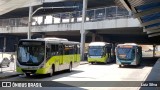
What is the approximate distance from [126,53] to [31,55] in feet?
55.6

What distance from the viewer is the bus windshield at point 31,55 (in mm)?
21312

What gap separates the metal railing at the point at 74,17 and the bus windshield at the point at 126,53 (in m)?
4.35

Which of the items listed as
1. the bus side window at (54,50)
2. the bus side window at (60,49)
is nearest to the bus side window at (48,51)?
the bus side window at (54,50)

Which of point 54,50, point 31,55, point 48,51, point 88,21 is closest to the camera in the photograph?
point 31,55

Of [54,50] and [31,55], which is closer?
[31,55]

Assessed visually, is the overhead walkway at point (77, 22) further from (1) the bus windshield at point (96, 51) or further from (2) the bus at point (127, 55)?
(1) the bus windshield at point (96, 51)

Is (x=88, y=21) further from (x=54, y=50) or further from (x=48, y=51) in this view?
(x=48, y=51)

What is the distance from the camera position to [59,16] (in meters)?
52.2

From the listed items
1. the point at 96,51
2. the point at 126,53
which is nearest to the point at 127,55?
the point at 126,53

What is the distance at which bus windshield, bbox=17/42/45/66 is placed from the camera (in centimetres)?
2131

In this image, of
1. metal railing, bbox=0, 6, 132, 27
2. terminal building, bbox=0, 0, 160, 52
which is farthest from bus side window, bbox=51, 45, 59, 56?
metal railing, bbox=0, 6, 132, 27

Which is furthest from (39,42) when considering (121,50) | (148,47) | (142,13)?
(148,47)

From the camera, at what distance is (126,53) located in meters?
36.1

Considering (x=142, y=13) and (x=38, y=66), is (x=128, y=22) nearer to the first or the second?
(x=38, y=66)
